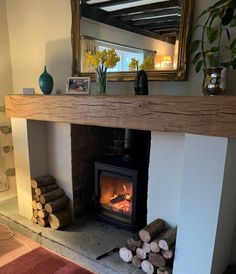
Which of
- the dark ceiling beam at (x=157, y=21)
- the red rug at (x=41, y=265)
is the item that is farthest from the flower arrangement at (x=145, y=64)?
the red rug at (x=41, y=265)

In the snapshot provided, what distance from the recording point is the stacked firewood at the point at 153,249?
1.60 m

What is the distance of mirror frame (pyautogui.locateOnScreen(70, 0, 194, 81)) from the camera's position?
5.38 feet

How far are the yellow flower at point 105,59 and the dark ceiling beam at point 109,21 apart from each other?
0.78ft

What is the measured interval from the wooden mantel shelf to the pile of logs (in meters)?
0.72

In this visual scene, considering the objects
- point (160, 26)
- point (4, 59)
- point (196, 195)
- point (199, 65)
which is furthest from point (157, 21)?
point (4, 59)

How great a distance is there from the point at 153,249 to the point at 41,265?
37.0 inches

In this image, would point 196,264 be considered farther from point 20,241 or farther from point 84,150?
point 20,241

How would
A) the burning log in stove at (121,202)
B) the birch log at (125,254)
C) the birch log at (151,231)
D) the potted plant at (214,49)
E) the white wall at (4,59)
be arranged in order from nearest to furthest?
the potted plant at (214,49) → the birch log at (151,231) → the birch log at (125,254) → the burning log in stove at (121,202) → the white wall at (4,59)

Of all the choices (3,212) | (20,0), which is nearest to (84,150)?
(3,212)

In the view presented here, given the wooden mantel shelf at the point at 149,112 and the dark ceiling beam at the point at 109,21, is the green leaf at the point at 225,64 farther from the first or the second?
the dark ceiling beam at the point at 109,21

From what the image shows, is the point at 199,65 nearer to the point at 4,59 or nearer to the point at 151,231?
the point at 151,231

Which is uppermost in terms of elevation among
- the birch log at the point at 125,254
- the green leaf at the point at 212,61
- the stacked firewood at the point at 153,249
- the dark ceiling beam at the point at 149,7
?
the dark ceiling beam at the point at 149,7

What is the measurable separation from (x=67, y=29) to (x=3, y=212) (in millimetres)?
1993

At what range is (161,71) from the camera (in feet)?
5.90
